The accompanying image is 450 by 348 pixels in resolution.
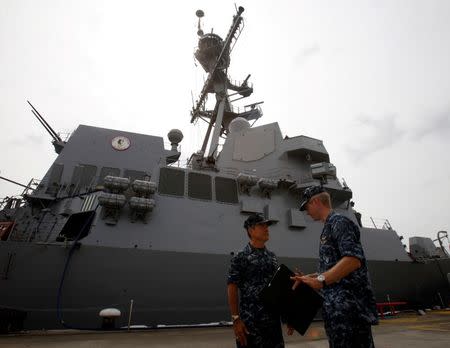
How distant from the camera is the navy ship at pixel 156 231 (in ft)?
24.6

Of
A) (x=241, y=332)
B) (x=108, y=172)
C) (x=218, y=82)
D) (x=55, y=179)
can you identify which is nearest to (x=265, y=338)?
(x=241, y=332)

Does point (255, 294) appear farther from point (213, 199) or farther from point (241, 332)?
point (213, 199)

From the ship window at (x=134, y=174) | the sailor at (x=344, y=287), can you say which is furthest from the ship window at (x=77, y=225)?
the sailor at (x=344, y=287)

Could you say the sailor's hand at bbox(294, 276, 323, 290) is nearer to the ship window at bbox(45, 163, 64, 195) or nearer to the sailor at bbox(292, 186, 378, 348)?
the sailor at bbox(292, 186, 378, 348)

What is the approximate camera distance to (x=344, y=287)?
196cm

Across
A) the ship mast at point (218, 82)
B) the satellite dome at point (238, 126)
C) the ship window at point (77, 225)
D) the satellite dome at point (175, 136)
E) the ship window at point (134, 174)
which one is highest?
the ship mast at point (218, 82)

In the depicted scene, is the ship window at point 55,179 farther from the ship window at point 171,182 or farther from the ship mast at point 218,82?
the ship mast at point 218,82

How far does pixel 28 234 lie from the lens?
8.75 m

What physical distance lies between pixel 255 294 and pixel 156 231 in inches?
276

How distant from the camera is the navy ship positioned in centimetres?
748

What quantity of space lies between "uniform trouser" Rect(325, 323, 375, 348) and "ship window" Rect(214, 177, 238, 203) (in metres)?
8.97

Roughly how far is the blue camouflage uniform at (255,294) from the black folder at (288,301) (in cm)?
41

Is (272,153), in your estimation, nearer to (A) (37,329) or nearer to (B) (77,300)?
(B) (77,300)

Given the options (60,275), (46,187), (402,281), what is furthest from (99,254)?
(402,281)
